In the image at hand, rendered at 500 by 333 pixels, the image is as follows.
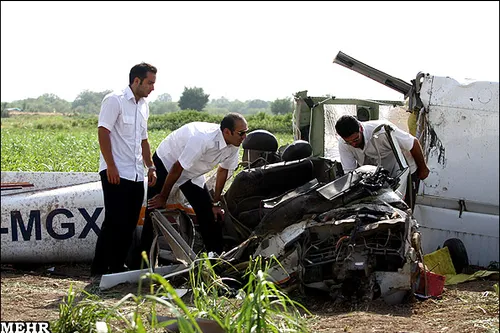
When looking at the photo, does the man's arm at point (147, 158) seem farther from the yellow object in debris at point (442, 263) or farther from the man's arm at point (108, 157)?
the yellow object in debris at point (442, 263)

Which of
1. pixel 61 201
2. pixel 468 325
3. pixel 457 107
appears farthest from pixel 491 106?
pixel 61 201

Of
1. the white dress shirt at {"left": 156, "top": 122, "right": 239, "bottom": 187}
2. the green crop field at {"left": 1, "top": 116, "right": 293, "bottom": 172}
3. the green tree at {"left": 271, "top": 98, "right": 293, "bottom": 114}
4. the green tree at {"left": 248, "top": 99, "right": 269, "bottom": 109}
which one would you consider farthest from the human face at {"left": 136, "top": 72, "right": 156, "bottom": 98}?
the green tree at {"left": 248, "top": 99, "right": 269, "bottom": 109}

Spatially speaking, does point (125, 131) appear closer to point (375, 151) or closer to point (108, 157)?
point (108, 157)

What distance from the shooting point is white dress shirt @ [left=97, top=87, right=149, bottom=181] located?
21.4 ft

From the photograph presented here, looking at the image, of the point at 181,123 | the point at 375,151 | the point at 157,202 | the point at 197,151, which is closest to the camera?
the point at 197,151

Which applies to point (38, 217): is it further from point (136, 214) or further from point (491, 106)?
point (491, 106)

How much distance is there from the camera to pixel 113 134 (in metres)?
6.62

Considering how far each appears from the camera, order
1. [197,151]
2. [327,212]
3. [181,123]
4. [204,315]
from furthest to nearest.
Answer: [181,123] < [197,151] < [327,212] < [204,315]

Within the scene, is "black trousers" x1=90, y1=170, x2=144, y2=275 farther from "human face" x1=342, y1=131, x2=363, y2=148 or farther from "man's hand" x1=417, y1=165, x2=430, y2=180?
"man's hand" x1=417, y1=165, x2=430, y2=180

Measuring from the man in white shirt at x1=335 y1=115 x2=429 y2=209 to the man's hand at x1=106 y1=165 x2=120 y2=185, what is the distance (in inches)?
83.0

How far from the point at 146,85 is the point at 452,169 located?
9.91ft

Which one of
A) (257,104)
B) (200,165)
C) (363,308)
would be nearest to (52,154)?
(200,165)

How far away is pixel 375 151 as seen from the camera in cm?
710

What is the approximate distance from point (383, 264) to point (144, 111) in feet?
8.50
